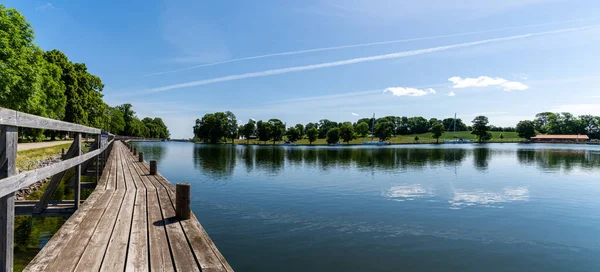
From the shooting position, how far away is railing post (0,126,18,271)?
10.9 ft

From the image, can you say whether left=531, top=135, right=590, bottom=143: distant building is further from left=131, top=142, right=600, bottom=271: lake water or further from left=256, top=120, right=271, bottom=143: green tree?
left=131, top=142, right=600, bottom=271: lake water

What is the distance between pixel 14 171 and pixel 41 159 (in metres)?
30.2

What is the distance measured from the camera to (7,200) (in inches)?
136

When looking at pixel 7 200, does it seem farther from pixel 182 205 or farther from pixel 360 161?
pixel 360 161

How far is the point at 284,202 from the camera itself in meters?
18.8

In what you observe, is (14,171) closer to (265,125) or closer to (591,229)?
(591,229)

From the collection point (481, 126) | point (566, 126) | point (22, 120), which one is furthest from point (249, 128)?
point (566, 126)

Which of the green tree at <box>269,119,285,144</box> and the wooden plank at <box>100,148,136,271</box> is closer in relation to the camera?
the wooden plank at <box>100,148,136,271</box>

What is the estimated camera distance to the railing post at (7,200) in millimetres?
3309

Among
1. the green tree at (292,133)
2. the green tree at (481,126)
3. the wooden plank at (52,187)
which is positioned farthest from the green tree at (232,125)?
the wooden plank at (52,187)

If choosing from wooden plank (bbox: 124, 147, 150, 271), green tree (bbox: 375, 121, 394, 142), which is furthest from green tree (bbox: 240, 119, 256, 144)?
wooden plank (bbox: 124, 147, 150, 271)

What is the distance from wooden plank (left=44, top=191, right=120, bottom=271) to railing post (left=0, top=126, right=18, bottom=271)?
811 mm

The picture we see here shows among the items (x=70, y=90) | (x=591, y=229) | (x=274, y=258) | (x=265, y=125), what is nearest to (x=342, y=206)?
(x=274, y=258)

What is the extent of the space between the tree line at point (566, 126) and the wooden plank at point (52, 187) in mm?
199754
